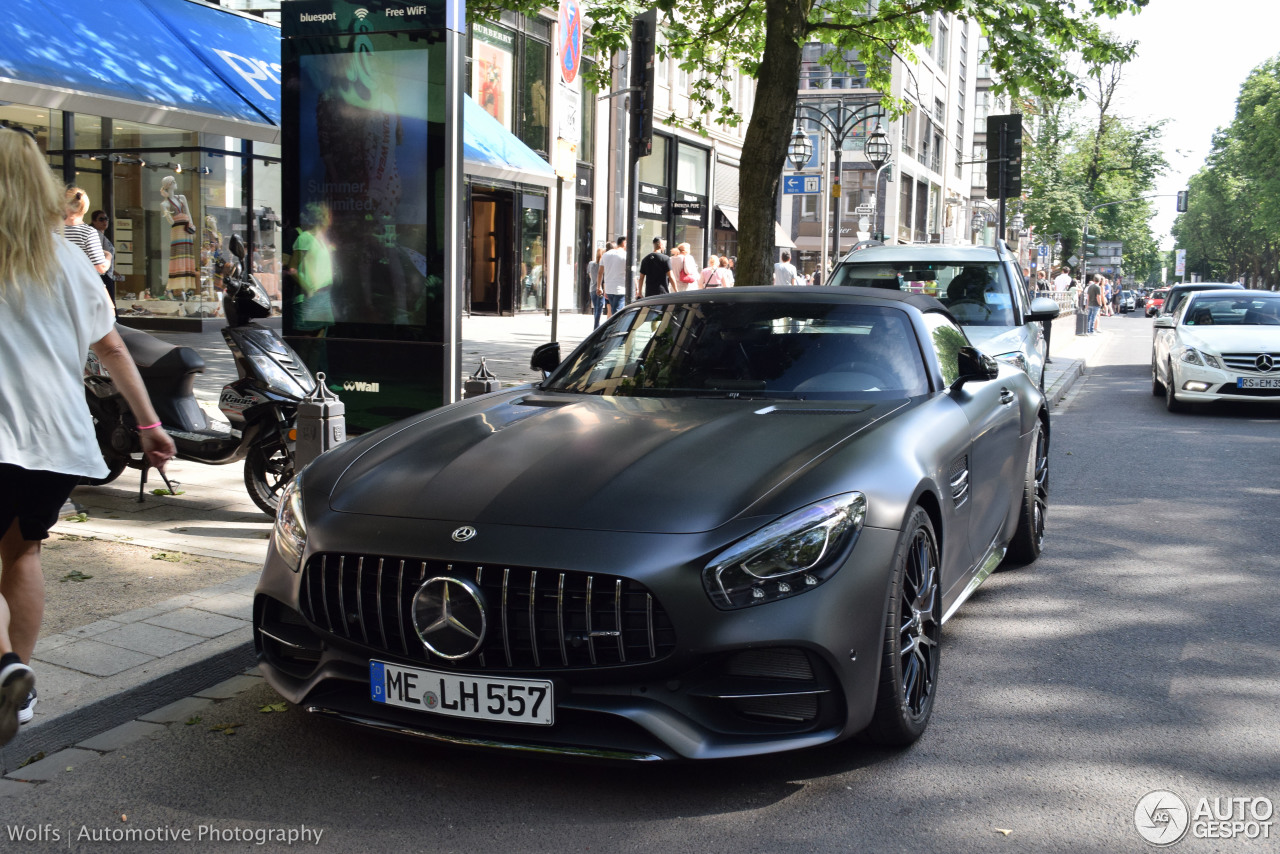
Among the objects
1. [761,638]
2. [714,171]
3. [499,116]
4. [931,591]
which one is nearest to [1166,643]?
[931,591]

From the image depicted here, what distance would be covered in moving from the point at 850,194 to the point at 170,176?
46202mm

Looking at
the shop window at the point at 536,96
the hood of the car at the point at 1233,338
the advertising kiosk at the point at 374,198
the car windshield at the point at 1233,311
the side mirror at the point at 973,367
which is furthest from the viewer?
the shop window at the point at 536,96

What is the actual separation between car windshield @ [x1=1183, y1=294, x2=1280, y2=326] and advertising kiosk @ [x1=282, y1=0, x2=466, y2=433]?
34.5 ft

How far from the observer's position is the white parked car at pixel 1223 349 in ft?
44.3

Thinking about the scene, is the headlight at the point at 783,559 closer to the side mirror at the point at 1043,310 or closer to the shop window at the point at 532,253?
the side mirror at the point at 1043,310

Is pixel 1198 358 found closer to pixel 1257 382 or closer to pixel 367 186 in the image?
pixel 1257 382

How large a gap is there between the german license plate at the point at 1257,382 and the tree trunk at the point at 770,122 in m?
5.32

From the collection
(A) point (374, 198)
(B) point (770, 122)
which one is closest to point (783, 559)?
(A) point (374, 198)

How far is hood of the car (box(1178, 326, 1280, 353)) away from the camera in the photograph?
13.6 metres

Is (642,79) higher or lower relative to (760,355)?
higher

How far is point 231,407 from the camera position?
689 cm

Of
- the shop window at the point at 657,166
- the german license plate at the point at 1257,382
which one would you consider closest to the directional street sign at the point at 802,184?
the german license plate at the point at 1257,382

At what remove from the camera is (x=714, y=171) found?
4134 centimetres

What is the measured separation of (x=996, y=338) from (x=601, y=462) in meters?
6.89
